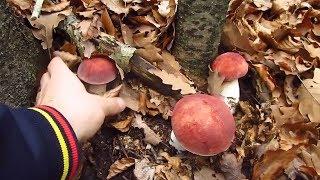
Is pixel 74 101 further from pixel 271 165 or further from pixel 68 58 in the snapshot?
pixel 271 165

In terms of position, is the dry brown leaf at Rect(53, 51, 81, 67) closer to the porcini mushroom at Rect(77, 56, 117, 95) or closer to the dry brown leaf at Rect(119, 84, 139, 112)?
the porcini mushroom at Rect(77, 56, 117, 95)

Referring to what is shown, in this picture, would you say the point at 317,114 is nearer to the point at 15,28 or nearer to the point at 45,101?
the point at 45,101

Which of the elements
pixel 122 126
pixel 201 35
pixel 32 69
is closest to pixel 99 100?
pixel 122 126

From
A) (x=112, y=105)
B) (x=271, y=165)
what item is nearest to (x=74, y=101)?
(x=112, y=105)

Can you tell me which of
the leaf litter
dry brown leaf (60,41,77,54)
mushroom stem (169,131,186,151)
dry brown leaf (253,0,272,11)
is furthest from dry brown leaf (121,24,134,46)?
dry brown leaf (253,0,272,11)

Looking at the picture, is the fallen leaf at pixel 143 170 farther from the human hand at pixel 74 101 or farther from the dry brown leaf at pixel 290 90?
the dry brown leaf at pixel 290 90

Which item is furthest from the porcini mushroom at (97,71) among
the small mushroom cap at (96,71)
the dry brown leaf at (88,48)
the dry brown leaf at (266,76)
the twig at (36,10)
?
the dry brown leaf at (266,76)
